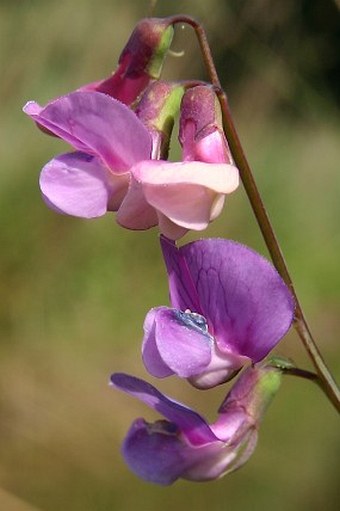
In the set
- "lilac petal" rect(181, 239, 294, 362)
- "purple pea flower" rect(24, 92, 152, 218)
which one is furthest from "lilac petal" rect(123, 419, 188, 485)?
"purple pea flower" rect(24, 92, 152, 218)

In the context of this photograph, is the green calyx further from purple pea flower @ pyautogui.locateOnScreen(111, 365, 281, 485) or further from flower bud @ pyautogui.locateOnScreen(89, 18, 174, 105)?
purple pea flower @ pyautogui.locateOnScreen(111, 365, 281, 485)

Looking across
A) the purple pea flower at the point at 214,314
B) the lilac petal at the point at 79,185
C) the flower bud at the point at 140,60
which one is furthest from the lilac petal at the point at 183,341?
the flower bud at the point at 140,60

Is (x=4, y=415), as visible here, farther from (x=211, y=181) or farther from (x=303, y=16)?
(x=211, y=181)

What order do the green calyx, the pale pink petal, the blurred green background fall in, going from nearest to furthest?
the pale pink petal → the green calyx → the blurred green background

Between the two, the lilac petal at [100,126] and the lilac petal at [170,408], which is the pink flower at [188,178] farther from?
the lilac petal at [170,408]

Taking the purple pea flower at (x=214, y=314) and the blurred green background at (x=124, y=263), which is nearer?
the purple pea flower at (x=214, y=314)

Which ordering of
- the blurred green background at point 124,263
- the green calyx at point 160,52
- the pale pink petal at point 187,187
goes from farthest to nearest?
the blurred green background at point 124,263 → the green calyx at point 160,52 → the pale pink petal at point 187,187

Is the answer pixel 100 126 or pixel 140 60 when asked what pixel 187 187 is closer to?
pixel 100 126
